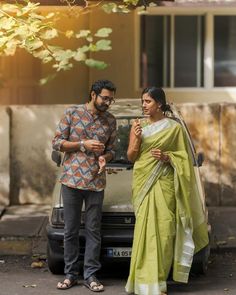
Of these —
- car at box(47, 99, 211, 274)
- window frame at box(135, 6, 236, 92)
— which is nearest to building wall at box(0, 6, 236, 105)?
window frame at box(135, 6, 236, 92)

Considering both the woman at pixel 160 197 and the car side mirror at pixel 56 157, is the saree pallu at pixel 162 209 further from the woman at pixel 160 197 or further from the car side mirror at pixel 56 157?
the car side mirror at pixel 56 157

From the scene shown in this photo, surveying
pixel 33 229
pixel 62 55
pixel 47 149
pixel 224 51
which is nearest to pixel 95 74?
pixel 224 51

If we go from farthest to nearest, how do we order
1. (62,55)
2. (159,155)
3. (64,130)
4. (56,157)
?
(62,55)
(56,157)
(64,130)
(159,155)

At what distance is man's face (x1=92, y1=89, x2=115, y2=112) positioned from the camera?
6777 millimetres

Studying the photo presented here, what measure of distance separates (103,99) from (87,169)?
0.65 metres

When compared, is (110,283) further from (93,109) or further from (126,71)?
(126,71)

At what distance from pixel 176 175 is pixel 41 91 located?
24.6 ft

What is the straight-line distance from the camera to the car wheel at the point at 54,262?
23.7 ft

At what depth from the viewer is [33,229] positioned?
920 centimetres

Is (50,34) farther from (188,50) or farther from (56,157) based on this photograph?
(188,50)

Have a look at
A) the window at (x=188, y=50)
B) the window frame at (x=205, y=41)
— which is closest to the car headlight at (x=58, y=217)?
the window frame at (x=205, y=41)

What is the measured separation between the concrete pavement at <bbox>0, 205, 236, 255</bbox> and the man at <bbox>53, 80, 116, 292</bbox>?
1.71m

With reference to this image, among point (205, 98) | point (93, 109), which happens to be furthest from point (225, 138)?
point (93, 109)

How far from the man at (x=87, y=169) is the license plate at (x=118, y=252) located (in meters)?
0.17
